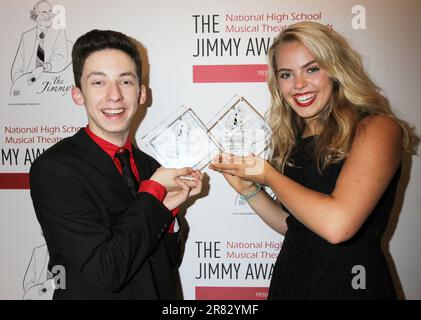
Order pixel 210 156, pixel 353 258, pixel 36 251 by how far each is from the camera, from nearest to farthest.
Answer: pixel 353 258 < pixel 210 156 < pixel 36 251

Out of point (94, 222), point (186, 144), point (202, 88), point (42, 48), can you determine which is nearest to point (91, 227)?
point (94, 222)

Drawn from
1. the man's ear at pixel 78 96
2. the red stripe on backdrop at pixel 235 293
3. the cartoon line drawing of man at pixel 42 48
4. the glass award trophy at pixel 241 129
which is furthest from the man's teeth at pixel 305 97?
the cartoon line drawing of man at pixel 42 48

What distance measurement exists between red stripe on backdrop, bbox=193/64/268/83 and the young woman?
0.43 m

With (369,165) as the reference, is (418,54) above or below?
above

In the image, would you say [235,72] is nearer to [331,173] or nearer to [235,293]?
[331,173]

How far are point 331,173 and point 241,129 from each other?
0.71 metres

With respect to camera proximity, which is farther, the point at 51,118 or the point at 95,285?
the point at 51,118

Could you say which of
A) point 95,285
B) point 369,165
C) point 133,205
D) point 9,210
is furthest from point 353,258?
point 9,210

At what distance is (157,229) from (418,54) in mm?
1648

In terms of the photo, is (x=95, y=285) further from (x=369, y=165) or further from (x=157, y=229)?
(x=369, y=165)

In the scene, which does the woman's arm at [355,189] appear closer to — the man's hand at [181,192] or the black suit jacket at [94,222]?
the man's hand at [181,192]

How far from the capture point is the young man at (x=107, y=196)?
3.80ft

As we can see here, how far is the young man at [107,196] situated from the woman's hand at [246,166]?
0.38 ft

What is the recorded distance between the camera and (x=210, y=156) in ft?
6.33
